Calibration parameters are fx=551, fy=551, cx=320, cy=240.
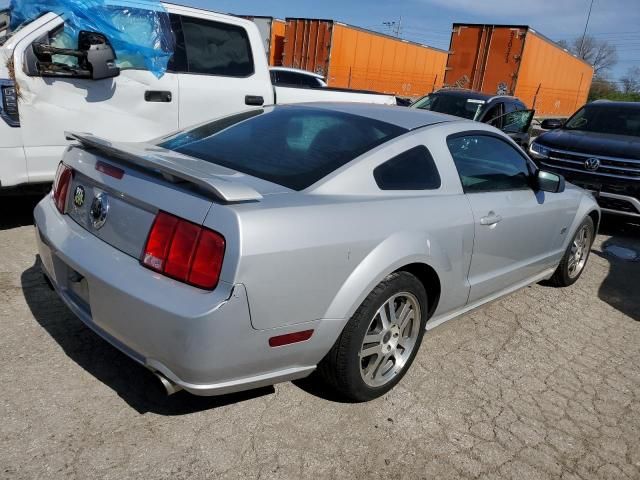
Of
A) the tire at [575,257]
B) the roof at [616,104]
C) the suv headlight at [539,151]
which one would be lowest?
the tire at [575,257]

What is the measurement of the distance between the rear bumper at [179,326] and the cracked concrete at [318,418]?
1.13ft

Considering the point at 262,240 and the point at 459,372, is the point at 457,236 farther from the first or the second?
the point at 262,240

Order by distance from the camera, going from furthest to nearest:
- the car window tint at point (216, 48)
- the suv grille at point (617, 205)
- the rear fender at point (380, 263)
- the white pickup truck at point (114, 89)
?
the suv grille at point (617, 205) → the car window tint at point (216, 48) → the white pickup truck at point (114, 89) → the rear fender at point (380, 263)

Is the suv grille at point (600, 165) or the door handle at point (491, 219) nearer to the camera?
the door handle at point (491, 219)

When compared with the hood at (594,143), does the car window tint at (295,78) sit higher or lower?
higher

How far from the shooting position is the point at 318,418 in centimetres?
270

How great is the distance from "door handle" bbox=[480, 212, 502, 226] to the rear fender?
51cm

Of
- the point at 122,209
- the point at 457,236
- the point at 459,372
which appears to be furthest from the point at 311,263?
the point at 459,372

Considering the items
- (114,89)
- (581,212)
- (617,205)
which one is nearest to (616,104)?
(617,205)

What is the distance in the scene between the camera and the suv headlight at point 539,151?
7.64 m

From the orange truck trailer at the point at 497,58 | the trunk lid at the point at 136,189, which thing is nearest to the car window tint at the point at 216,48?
the trunk lid at the point at 136,189

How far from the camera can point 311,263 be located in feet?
7.55

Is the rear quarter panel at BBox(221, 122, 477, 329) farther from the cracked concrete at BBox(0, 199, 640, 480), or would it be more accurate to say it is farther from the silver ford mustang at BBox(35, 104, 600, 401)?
the cracked concrete at BBox(0, 199, 640, 480)

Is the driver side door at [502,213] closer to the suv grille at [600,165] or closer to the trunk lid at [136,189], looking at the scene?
the trunk lid at [136,189]
